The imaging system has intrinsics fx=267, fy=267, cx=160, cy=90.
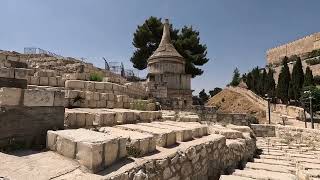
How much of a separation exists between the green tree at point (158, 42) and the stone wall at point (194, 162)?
79.5 ft

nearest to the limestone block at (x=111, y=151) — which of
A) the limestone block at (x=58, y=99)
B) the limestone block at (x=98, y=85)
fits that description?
the limestone block at (x=58, y=99)

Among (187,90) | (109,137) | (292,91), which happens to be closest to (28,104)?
Answer: (109,137)

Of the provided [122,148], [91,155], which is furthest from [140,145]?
[91,155]

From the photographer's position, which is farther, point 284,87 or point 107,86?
point 284,87

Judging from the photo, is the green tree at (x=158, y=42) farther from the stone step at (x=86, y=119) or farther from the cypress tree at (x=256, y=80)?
the stone step at (x=86, y=119)

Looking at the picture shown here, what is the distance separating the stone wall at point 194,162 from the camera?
3.33 m

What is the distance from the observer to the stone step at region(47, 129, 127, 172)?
284 cm

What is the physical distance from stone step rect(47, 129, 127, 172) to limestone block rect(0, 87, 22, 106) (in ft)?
1.86

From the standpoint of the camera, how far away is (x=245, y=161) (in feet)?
23.6

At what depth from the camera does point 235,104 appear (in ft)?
122

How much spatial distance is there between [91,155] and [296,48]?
59033 mm

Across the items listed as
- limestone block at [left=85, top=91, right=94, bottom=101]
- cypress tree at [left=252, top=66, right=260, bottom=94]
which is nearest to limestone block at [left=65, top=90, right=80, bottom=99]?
limestone block at [left=85, top=91, right=94, bottom=101]

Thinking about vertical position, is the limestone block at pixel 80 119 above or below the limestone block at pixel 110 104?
below

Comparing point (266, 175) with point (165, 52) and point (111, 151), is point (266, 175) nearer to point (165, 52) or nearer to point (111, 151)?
point (111, 151)
